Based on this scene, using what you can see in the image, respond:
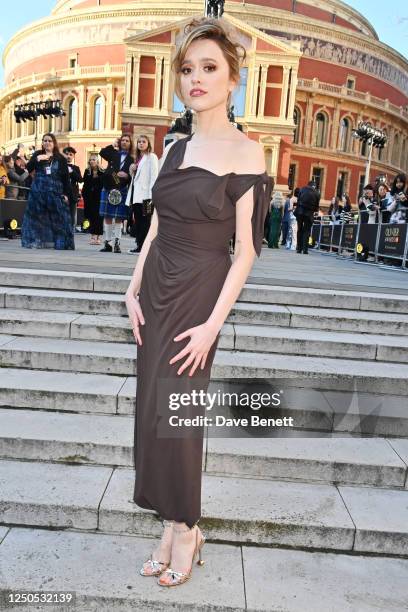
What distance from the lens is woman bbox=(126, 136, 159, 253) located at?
289 inches

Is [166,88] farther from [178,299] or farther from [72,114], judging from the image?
[178,299]

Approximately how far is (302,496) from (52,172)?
22.9 feet

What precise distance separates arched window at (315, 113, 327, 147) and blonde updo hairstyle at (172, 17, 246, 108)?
5300 cm

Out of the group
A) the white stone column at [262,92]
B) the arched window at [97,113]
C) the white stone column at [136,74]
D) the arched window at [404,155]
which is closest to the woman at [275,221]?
the white stone column at [262,92]

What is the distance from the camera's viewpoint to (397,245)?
1042 centimetres

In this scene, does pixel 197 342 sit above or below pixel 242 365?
above

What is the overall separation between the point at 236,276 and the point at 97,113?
53.6 metres

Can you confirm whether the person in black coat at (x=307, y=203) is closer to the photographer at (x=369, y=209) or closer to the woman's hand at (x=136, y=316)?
the photographer at (x=369, y=209)

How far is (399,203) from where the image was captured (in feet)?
35.1

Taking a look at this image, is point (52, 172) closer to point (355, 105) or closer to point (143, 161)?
point (143, 161)

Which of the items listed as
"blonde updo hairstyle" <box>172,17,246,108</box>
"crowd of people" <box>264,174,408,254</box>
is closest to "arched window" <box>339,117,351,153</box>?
"crowd of people" <box>264,174,408,254</box>

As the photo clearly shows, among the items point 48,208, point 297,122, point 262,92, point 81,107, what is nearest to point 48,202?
point 48,208

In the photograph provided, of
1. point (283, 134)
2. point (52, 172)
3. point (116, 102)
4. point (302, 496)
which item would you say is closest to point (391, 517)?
point (302, 496)

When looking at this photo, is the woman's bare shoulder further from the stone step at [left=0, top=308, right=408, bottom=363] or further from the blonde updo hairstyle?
the stone step at [left=0, top=308, right=408, bottom=363]
